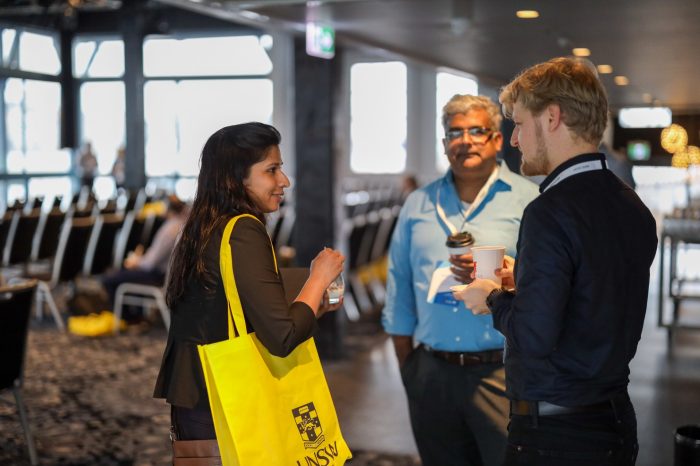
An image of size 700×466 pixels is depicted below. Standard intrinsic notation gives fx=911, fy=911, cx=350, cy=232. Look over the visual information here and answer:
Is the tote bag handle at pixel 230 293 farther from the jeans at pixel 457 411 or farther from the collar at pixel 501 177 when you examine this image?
the collar at pixel 501 177

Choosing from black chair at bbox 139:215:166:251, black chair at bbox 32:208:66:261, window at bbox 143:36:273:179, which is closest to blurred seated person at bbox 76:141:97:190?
window at bbox 143:36:273:179

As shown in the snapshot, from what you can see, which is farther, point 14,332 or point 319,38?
point 319,38

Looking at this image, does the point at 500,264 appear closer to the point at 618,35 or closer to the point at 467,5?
the point at 467,5

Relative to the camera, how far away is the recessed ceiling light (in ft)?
15.3

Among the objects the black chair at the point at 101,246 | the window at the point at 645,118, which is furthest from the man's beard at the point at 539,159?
the window at the point at 645,118

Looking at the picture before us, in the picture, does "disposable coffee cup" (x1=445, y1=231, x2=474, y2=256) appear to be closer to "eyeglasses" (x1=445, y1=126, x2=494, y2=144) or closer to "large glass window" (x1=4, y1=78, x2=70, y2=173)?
"eyeglasses" (x1=445, y1=126, x2=494, y2=144)

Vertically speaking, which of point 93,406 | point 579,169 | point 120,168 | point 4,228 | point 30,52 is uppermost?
point 30,52

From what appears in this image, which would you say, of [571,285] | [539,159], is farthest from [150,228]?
[571,285]

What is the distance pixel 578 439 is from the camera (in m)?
1.95

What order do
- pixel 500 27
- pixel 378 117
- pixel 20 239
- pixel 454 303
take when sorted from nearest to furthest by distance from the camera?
1. pixel 454 303
2. pixel 500 27
3. pixel 20 239
4. pixel 378 117

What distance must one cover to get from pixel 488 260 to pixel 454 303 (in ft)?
2.05

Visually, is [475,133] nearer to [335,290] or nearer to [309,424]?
[335,290]

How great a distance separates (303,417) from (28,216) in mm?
6713

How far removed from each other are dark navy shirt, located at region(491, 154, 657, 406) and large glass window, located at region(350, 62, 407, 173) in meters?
17.0
